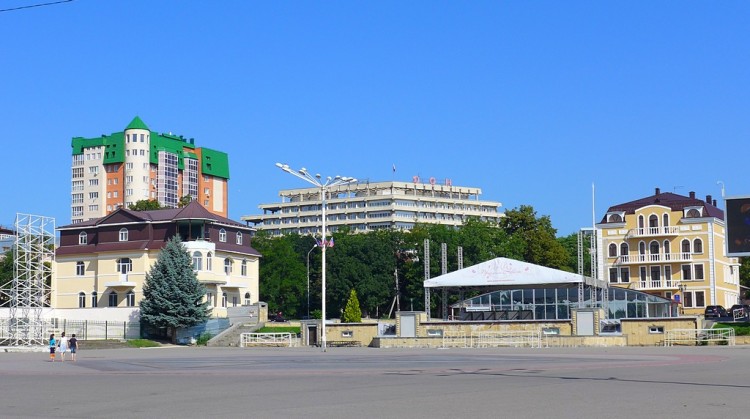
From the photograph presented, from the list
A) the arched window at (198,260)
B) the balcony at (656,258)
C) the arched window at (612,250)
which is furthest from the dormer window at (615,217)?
the arched window at (198,260)

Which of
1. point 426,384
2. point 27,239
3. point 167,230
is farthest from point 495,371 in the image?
point 167,230

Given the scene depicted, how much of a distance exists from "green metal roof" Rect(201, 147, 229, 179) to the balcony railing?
109 metres

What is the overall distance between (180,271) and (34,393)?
4539cm

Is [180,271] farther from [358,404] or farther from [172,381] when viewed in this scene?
[358,404]

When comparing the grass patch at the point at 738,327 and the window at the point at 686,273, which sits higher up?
the window at the point at 686,273

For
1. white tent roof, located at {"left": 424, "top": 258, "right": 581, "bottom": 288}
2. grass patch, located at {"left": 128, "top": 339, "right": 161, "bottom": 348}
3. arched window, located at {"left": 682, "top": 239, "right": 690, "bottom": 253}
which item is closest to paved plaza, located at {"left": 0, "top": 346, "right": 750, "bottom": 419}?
white tent roof, located at {"left": 424, "top": 258, "right": 581, "bottom": 288}

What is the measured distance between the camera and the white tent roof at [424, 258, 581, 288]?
59719 millimetres

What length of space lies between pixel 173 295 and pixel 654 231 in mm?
45662

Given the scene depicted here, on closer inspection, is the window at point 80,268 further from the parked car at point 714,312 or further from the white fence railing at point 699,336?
the parked car at point 714,312

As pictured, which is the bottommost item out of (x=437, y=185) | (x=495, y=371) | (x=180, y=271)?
(x=495, y=371)

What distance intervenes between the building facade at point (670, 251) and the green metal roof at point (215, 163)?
107 metres

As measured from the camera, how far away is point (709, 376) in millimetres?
24359

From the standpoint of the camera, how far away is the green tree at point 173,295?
215 feet

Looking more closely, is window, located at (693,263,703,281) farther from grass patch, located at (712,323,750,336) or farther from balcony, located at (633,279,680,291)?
grass patch, located at (712,323,750,336)
